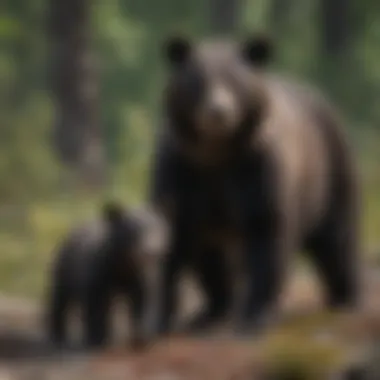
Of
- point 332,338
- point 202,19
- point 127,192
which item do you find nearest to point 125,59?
point 202,19

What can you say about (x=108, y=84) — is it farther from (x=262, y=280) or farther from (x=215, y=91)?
(x=215, y=91)

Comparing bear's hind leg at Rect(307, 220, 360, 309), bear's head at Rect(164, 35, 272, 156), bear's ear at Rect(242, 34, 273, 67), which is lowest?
bear's hind leg at Rect(307, 220, 360, 309)

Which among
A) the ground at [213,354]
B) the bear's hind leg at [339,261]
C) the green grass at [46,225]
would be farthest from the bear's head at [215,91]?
the green grass at [46,225]

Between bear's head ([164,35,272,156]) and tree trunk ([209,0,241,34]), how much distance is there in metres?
5.57

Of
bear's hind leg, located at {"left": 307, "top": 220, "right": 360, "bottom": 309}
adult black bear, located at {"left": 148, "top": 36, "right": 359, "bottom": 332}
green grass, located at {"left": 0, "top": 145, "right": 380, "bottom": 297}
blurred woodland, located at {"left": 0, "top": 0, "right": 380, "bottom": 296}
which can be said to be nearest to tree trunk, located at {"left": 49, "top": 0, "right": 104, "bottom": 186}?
blurred woodland, located at {"left": 0, "top": 0, "right": 380, "bottom": 296}

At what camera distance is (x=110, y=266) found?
16.7 ft

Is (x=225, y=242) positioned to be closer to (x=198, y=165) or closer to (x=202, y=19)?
(x=198, y=165)

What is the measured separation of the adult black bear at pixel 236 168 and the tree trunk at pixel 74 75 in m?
4.43

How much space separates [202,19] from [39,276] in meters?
4.03

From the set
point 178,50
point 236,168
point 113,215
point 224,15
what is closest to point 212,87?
point 178,50

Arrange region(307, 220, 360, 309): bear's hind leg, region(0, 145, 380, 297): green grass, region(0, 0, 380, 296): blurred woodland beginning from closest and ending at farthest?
region(307, 220, 360, 309): bear's hind leg < region(0, 145, 380, 297): green grass < region(0, 0, 380, 296): blurred woodland

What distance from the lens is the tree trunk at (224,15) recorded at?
35.6ft

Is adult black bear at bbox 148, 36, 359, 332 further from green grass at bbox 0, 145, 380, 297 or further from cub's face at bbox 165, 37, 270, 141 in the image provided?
green grass at bbox 0, 145, 380, 297

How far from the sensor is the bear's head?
198 inches
